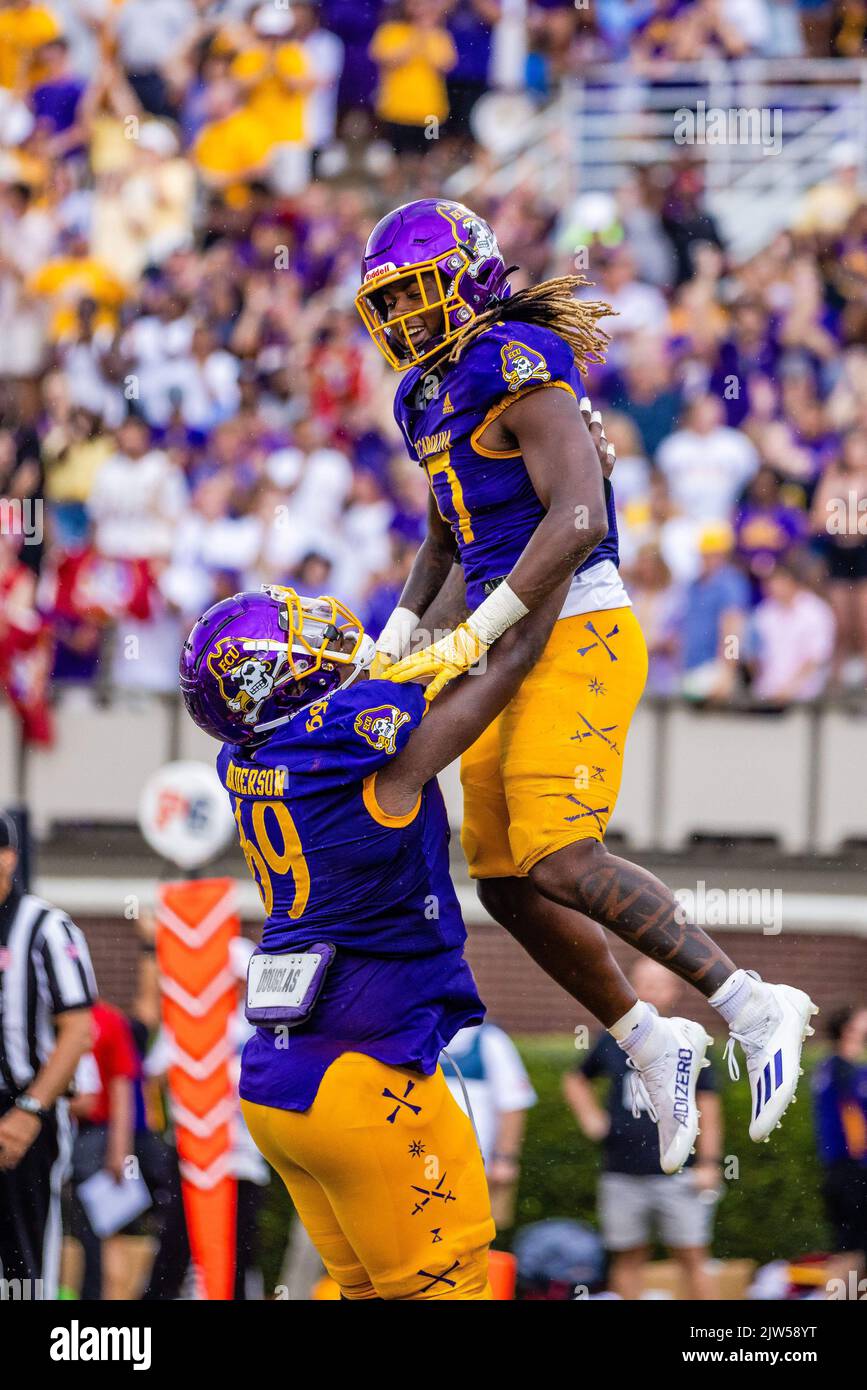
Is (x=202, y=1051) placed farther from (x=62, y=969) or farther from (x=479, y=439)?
(x=479, y=439)

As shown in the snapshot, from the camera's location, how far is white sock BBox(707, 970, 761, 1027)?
5184mm

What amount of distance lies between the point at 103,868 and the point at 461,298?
6.14m

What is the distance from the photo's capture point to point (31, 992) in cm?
679

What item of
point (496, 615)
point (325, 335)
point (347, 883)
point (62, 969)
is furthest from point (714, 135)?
point (347, 883)

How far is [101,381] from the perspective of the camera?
39.4 ft

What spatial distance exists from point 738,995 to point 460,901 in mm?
4694

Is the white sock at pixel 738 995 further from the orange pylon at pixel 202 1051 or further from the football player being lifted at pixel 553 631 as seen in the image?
the orange pylon at pixel 202 1051

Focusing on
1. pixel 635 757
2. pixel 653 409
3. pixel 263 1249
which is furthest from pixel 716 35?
pixel 263 1249

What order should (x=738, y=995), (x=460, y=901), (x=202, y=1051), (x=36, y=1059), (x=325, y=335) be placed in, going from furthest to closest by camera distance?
(x=325, y=335)
(x=460, y=901)
(x=202, y=1051)
(x=36, y=1059)
(x=738, y=995)

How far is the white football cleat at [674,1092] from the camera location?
17.0 ft

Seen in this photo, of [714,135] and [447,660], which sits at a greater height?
[714,135]

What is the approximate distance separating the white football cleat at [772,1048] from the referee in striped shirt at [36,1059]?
2.44 meters

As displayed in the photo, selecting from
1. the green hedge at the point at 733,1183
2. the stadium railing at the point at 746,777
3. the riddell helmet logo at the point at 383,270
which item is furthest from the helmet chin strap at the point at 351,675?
the stadium railing at the point at 746,777

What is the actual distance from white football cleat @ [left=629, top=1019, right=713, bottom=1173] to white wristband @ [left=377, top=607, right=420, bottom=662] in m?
1.16
